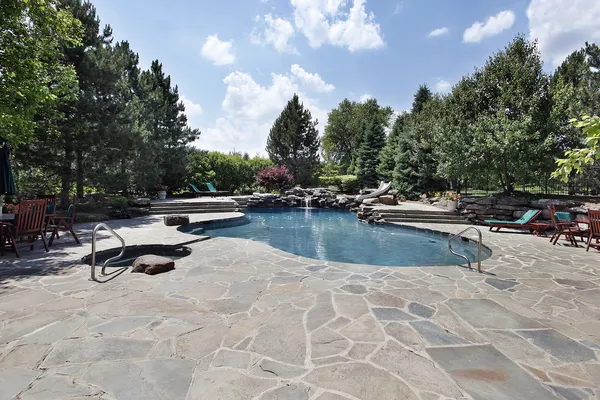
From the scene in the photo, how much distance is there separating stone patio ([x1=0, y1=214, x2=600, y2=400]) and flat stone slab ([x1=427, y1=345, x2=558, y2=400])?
10mm

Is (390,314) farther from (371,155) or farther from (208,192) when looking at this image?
(371,155)

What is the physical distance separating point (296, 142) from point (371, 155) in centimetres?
644

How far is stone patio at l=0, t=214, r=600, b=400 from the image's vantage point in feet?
6.10

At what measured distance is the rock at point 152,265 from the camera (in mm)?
4286

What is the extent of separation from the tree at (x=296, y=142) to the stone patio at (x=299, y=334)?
62.5ft

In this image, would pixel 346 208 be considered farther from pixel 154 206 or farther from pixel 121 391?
pixel 121 391

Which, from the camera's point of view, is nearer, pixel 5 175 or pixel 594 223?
pixel 5 175

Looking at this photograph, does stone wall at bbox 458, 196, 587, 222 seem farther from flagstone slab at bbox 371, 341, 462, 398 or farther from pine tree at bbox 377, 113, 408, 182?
pine tree at bbox 377, 113, 408, 182

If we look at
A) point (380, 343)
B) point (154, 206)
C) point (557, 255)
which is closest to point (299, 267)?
point (380, 343)

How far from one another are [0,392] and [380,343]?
267 centimetres

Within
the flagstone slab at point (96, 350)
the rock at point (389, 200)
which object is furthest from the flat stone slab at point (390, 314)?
the rock at point (389, 200)

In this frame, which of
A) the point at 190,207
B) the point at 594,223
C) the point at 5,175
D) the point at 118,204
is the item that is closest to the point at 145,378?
the point at 5,175

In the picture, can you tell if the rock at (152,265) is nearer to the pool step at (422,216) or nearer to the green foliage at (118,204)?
the green foliage at (118,204)

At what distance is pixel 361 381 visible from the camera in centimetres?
190
